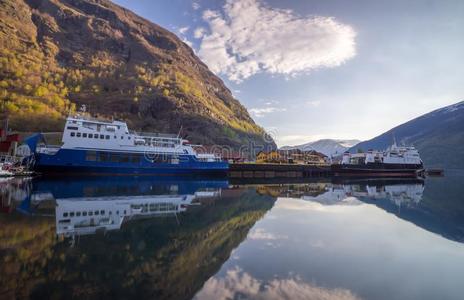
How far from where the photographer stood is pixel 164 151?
46688mm

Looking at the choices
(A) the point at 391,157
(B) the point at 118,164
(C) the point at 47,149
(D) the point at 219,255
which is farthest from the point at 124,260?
(A) the point at 391,157

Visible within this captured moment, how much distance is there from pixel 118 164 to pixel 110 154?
183 centimetres

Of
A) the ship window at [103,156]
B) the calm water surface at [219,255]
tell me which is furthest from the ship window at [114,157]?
the calm water surface at [219,255]

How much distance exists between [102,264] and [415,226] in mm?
14339

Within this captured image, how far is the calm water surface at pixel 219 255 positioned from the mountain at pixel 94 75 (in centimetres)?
6671

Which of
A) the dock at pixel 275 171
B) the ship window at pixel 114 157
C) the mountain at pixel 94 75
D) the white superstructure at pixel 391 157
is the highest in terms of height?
the mountain at pixel 94 75

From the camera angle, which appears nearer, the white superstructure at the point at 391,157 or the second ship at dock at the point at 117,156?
the second ship at dock at the point at 117,156

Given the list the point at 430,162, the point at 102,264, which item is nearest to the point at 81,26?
the point at 102,264

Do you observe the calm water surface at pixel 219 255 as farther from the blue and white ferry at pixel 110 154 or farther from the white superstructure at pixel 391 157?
the white superstructure at pixel 391 157

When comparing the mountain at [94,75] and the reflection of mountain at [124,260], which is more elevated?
the mountain at [94,75]

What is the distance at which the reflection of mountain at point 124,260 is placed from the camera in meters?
5.99

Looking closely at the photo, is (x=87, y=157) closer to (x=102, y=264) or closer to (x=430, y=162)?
(x=102, y=264)

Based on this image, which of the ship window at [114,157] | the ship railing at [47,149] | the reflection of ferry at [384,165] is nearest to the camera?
the ship railing at [47,149]

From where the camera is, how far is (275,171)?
58.2 meters
